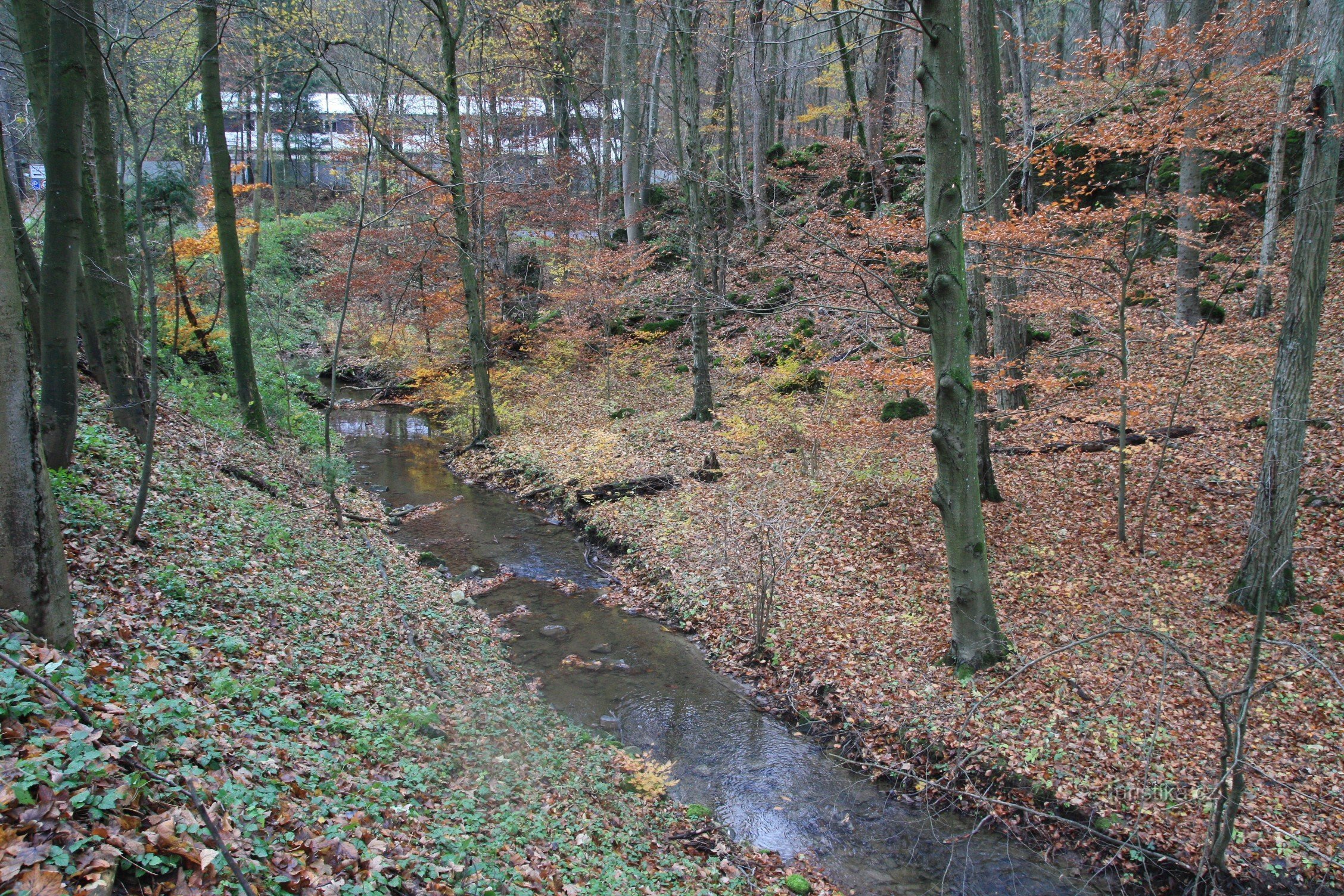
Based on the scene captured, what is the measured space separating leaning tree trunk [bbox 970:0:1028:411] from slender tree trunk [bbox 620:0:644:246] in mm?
14064

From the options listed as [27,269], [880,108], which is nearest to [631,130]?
[880,108]

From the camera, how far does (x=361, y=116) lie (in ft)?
35.3

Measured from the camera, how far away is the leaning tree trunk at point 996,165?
10.3 meters

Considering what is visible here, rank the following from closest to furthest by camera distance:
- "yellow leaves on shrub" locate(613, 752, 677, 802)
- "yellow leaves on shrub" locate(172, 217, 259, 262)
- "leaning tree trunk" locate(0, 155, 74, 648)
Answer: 1. "leaning tree trunk" locate(0, 155, 74, 648)
2. "yellow leaves on shrub" locate(613, 752, 677, 802)
3. "yellow leaves on shrub" locate(172, 217, 259, 262)

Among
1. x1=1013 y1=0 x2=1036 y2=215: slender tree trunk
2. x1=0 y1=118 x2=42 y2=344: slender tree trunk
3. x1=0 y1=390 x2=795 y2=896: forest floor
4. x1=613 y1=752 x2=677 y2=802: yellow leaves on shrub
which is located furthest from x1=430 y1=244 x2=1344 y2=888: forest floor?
x1=0 y1=118 x2=42 y2=344: slender tree trunk

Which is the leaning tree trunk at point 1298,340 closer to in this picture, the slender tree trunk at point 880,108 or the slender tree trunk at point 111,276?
the slender tree trunk at point 111,276

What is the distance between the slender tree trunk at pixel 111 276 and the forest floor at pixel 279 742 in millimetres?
506

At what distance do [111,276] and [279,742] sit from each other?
657cm

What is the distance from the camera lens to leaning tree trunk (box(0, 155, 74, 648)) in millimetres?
3668

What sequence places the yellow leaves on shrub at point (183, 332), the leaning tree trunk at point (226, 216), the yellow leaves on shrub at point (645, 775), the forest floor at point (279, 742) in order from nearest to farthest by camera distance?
the forest floor at point (279, 742), the yellow leaves on shrub at point (645, 775), the leaning tree trunk at point (226, 216), the yellow leaves on shrub at point (183, 332)

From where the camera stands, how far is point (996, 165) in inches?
416

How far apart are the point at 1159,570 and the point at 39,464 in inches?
421

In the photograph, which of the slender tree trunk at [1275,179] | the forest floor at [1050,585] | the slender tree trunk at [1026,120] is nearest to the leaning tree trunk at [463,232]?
the forest floor at [1050,585]

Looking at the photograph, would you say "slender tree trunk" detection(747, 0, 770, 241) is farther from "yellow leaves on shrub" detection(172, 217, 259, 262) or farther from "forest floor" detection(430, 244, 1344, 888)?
"yellow leaves on shrub" detection(172, 217, 259, 262)
